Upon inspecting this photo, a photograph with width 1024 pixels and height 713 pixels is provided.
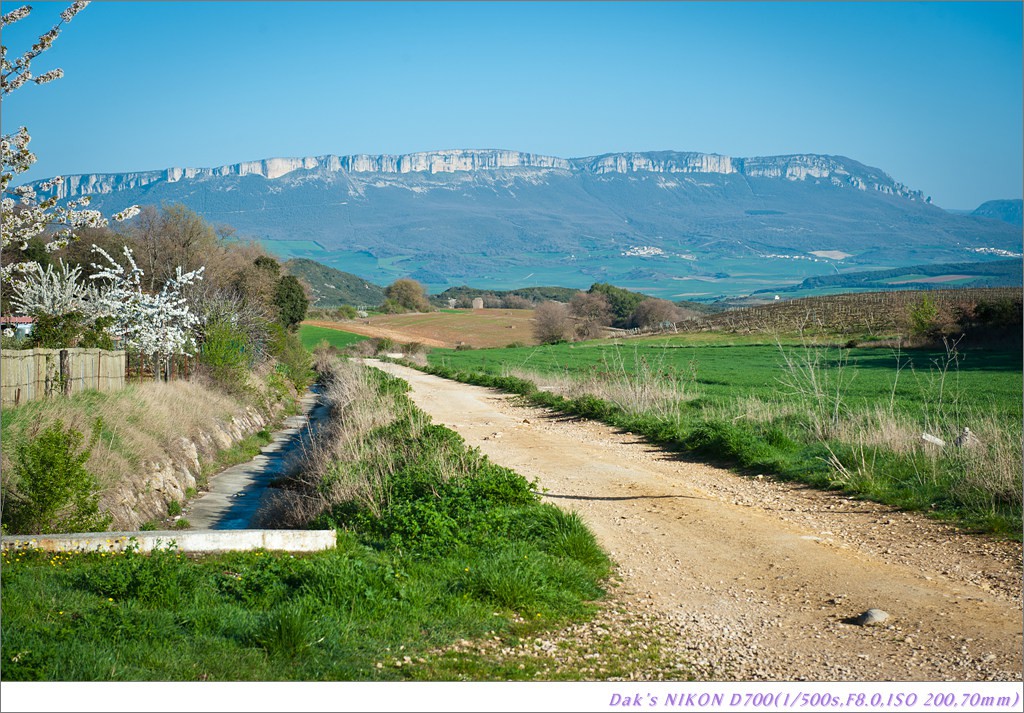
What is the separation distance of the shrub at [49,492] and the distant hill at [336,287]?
116 metres

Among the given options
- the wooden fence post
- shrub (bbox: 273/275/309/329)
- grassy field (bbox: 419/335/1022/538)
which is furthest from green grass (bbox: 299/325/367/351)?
the wooden fence post

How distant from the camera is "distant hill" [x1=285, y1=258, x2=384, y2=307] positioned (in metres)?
133

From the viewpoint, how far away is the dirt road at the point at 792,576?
6438 mm

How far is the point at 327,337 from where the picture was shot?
6894 cm

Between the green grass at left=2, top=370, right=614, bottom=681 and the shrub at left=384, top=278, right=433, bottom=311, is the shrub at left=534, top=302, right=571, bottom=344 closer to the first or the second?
the shrub at left=384, top=278, right=433, bottom=311

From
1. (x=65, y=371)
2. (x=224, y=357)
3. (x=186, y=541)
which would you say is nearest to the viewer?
(x=186, y=541)

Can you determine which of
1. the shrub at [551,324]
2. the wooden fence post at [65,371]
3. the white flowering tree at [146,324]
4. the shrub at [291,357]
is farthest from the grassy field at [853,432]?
the shrub at [551,324]

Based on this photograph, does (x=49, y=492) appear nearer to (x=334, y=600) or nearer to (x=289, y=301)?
(x=334, y=600)

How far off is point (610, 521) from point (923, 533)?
3.46 metres

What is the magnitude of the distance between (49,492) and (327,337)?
58378 mm

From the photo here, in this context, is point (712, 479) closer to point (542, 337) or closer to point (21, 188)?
point (21, 188)

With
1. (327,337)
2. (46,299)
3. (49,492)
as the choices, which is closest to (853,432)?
(49,492)

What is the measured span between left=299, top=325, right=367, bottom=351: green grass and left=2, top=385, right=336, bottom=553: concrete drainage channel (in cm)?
3251

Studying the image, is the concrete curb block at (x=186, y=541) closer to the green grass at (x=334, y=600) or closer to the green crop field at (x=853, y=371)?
the green grass at (x=334, y=600)
